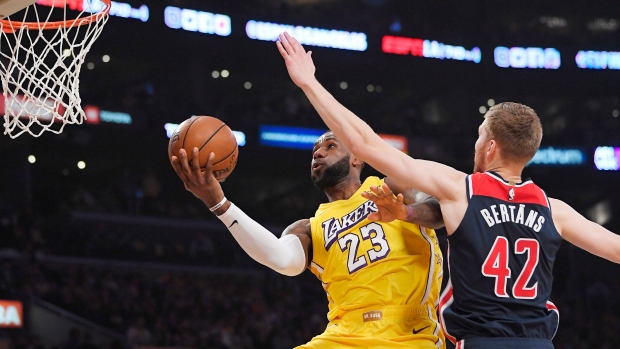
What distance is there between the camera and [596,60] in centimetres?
2623

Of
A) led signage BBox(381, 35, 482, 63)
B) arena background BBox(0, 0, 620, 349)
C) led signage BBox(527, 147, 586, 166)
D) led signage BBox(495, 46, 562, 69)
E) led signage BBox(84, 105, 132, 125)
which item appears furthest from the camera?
led signage BBox(495, 46, 562, 69)

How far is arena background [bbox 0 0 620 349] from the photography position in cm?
1558

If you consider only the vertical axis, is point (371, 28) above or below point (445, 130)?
above

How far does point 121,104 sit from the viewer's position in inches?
834

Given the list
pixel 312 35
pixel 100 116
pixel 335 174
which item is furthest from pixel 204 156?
pixel 312 35

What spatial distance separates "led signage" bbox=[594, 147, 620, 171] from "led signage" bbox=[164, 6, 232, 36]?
11391 millimetres

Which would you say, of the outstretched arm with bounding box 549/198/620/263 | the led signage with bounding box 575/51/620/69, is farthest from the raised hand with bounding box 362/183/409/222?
the led signage with bounding box 575/51/620/69

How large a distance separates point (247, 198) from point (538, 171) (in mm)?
9015

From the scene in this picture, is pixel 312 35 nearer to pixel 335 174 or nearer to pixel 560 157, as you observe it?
pixel 560 157

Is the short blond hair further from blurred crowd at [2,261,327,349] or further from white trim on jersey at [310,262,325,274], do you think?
blurred crowd at [2,261,327,349]

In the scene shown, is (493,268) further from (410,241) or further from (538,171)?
(538,171)

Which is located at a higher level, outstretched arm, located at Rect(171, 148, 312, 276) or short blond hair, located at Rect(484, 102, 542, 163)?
short blond hair, located at Rect(484, 102, 542, 163)

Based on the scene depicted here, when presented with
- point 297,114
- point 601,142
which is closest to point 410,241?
point 297,114

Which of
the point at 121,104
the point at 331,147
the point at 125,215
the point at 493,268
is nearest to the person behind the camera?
the point at 493,268
